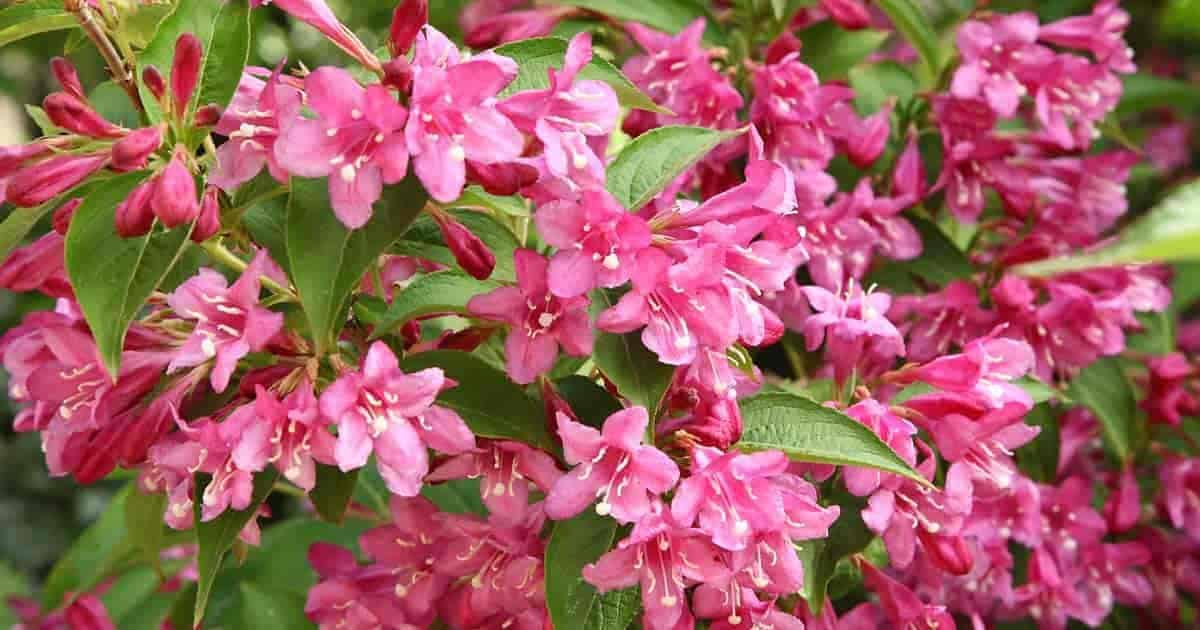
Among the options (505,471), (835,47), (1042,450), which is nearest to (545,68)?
(505,471)

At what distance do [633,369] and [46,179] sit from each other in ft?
1.51

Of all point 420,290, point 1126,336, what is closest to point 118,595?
point 420,290

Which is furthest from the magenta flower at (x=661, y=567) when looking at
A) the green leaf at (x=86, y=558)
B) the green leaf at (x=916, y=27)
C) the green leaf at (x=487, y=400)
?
the green leaf at (x=86, y=558)

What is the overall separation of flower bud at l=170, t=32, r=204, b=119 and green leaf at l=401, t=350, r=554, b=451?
0.27 metres

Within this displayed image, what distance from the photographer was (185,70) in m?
0.96

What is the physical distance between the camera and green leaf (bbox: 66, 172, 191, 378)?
92 cm

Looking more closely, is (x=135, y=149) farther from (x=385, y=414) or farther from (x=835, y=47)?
(x=835, y=47)

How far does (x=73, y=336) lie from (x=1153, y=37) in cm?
253

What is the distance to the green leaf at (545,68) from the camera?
3.49ft

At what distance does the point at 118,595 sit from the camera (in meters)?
1.94

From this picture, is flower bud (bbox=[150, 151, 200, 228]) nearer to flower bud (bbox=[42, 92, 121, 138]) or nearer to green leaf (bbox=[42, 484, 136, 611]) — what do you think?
flower bud (bbox=[42, 92, 121, 138])

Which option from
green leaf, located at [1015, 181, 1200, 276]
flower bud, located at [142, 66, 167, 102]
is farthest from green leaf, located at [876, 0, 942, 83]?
green leaf, located at [1015, 181, 1200, 276]

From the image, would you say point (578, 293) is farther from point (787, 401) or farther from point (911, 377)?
point (911, 377)

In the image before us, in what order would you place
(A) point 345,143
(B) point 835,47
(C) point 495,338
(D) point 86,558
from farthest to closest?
1. (D) point 86,558
2. (B) point 835,47
3. (C) point 495,338
4. (A) point 345,143
